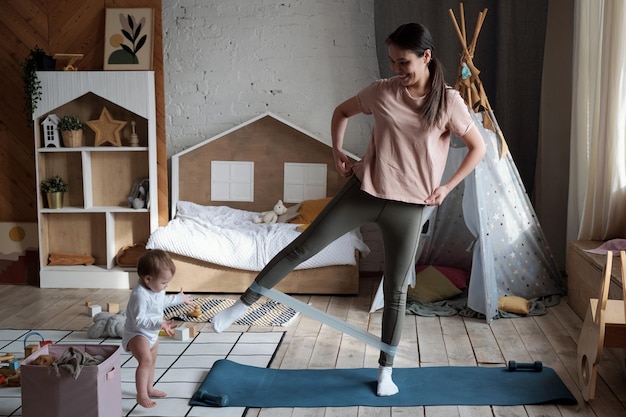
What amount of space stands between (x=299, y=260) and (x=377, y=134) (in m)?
0.55

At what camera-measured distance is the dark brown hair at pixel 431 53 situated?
2.51 m

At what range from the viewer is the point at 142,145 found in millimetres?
5152

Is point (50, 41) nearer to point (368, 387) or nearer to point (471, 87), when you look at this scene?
point (471, 87)

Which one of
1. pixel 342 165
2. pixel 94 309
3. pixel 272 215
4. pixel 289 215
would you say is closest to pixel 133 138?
pixel 272 215

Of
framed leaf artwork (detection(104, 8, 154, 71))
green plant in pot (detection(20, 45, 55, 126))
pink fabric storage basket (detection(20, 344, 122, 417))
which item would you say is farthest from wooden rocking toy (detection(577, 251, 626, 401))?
green plant in pot (detection(20, 45, 55, 126))

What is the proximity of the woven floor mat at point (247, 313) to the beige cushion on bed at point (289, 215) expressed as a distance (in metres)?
0.79

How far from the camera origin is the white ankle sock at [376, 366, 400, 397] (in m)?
2.95

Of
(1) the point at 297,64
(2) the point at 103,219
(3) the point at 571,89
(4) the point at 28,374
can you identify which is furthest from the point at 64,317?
(3) the point at 571,89

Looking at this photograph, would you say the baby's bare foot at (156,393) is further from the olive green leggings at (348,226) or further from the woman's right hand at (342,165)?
the woman's right hand at (342,165)

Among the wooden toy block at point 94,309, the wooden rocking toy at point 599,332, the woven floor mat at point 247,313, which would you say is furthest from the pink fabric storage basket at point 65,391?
the wooden rocking toy at point 599,332

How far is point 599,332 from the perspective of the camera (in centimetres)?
275

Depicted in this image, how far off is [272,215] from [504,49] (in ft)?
6.20

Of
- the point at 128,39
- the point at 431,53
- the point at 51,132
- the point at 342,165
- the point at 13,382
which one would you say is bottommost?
the point at 13,382

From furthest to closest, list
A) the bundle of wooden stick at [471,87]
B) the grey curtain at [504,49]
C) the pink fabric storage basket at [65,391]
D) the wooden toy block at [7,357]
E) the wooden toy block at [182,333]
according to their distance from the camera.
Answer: the grey curtain at [504,49], the bundle of wooden stick at [471,87], the wooden toy block at [182,333], the wooden toy block at [7,357], the pink fabric storage basket at [65,391]
